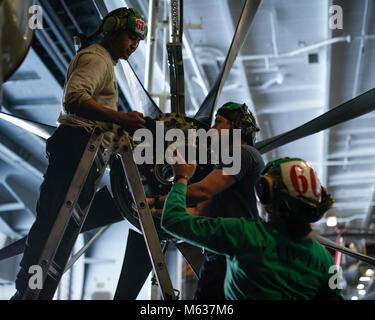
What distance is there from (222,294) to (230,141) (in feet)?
3.22

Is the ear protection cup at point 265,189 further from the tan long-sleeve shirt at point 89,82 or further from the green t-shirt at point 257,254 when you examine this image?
the tan long-sleeve shirt at point 89,82

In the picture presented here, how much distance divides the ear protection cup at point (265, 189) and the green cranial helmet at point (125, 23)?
4.82 feet

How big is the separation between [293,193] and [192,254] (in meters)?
1.83

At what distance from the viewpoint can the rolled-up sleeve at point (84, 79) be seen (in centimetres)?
274

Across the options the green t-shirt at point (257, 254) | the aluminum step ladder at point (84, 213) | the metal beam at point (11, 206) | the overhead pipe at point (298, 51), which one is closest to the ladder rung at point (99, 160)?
the aluminum step ladder at point (84, 213)

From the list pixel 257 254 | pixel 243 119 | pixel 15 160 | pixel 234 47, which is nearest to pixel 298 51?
pixel 15 160

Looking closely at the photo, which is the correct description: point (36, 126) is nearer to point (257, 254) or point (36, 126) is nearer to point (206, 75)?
point (257, 254)

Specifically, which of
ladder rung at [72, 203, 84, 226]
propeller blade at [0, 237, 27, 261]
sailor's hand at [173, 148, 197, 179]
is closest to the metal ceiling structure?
propeller blade at [0, 237, 27, 261]

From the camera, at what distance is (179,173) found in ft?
7.50

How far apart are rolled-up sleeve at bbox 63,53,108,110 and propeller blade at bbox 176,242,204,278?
1.42m

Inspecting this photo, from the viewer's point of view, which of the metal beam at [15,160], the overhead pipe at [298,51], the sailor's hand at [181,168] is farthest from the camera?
the metal beam at [15,160]

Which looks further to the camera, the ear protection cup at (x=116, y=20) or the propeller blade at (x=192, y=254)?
the propeller blade at (x=192, y=254)

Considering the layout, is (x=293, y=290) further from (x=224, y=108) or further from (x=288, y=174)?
(x=224, y=108)
